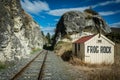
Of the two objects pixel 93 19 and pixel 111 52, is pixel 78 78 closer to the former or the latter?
pixel 111 52

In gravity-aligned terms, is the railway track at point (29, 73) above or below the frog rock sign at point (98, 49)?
below

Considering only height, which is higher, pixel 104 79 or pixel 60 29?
pixel 60 29

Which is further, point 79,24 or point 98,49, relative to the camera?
point 79,24

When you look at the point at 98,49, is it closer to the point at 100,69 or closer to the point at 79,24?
the point at 100,69

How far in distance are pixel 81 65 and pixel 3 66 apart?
7.07 m

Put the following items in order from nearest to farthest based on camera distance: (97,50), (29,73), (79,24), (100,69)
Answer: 1. (29,73)
2. (100,69)
3. (97,50)
4. (79,24)

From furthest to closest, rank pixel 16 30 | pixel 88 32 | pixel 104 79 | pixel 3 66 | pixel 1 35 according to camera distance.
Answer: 1. pixel 88 32
2. pixel 16 30
3. pixel 1 35
4. pixel 3 66
5. pixel 104 79

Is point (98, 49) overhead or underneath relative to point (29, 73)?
overhead

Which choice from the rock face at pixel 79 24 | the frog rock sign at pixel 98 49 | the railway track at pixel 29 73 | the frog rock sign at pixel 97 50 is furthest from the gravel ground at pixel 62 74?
the rock face at pixel 79 24

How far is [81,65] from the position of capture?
19797 mm

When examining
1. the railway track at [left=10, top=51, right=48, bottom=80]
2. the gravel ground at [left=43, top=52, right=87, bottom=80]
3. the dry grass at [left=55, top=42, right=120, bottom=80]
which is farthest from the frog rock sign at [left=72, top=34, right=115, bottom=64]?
the railway track at [left=10, top=51, right=48, bottom=80]

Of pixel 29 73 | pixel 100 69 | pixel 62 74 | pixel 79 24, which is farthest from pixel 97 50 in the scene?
pixel 79 24

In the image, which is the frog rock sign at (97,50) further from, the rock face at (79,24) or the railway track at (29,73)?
the rock face at (79,24)

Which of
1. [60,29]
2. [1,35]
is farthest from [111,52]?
[60,29]
